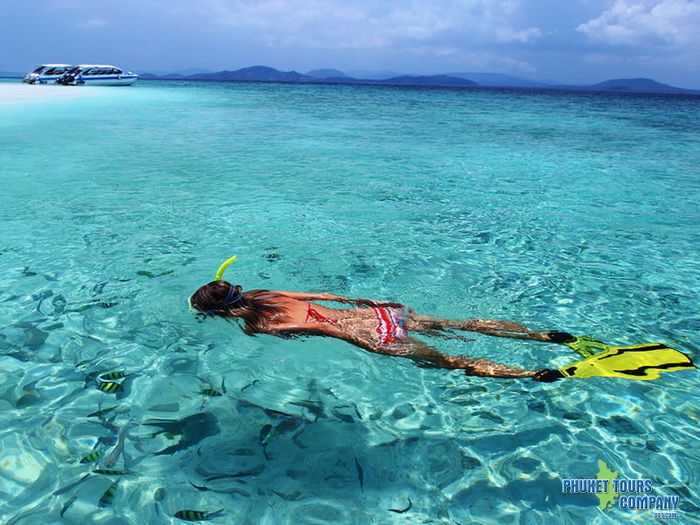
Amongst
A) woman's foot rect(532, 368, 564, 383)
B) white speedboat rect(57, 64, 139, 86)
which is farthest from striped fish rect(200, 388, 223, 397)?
white speedboat rect(57, 64, 139, 86)

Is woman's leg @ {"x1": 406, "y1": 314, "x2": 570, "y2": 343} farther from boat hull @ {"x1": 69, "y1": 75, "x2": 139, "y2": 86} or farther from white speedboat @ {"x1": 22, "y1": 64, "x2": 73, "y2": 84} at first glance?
white speedboat @ {"x1": 22, "y1": 64, "x2": 73, "y2": 84}

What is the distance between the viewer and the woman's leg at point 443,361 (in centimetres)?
455

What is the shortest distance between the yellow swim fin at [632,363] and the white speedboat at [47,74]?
69881 millimetres

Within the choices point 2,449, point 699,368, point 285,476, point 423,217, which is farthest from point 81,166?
point 699,368

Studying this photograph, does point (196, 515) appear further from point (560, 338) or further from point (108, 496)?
point (560, 338)

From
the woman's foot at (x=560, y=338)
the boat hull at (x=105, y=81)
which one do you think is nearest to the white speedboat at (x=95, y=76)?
the boat hull at (x=105, y=81)

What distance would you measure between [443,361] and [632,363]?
1.96m

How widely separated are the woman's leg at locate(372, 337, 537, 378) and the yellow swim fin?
0.54m

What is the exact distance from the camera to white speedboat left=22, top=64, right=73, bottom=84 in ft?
187

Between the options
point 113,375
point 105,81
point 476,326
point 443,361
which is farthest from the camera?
point 105,81

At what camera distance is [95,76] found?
59.1 meters

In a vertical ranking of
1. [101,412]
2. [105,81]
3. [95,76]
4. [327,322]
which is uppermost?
[95,76]

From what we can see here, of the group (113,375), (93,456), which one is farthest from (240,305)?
(93,456)

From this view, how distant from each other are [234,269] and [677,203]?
11.3 m
